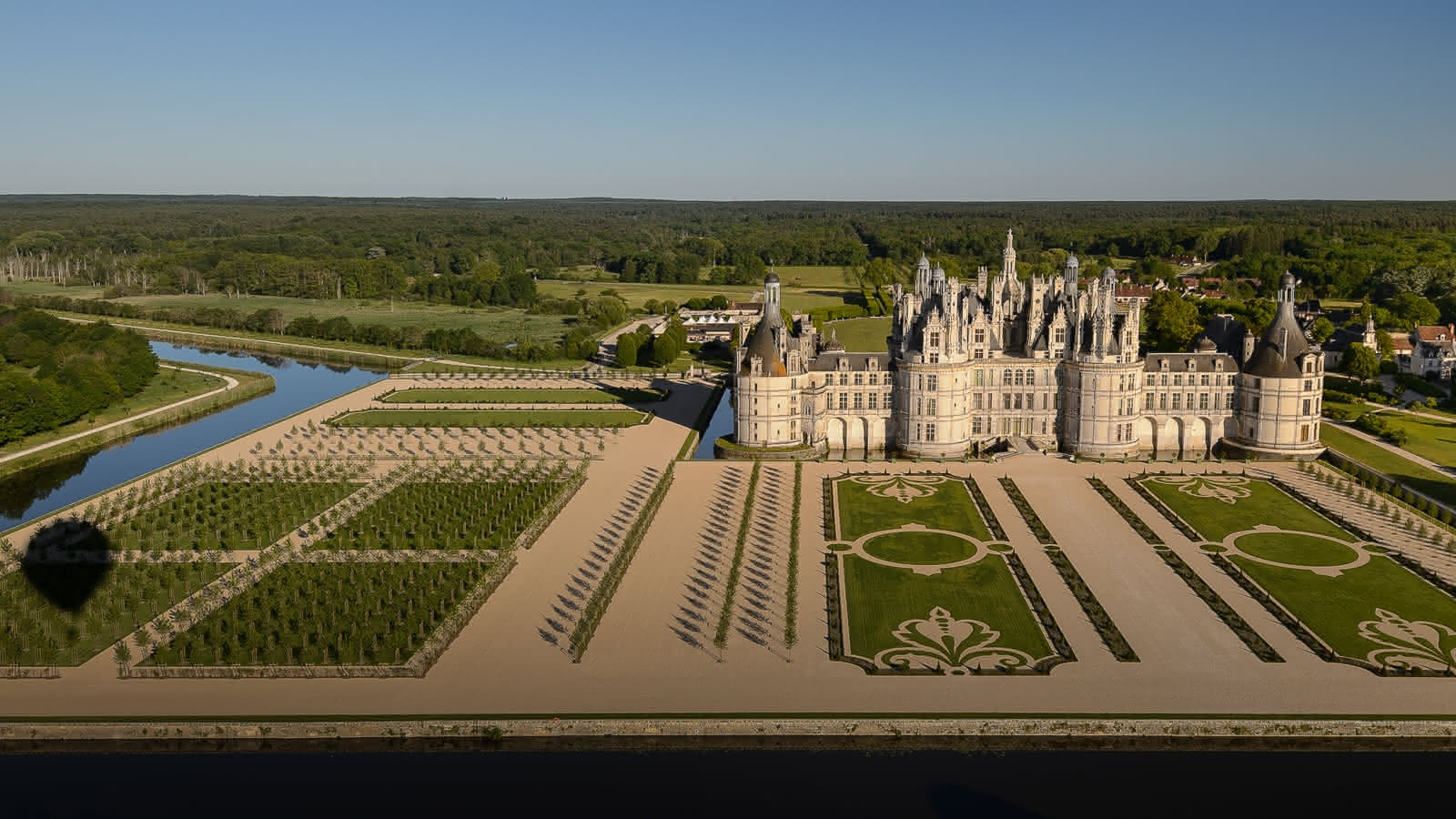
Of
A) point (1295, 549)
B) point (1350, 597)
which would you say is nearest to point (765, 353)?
point (1295, 549)

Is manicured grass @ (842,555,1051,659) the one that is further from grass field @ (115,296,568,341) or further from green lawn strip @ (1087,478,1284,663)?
grass field @ (115,296,568,341)

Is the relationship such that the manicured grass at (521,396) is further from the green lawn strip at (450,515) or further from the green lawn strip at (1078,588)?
the green lawn strip at (1078,588)

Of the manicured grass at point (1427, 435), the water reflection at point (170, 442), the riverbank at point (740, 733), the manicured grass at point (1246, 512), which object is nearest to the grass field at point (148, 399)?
the water reflection at point (170, 442)

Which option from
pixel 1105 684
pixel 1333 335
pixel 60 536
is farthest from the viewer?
pixel 1333 335

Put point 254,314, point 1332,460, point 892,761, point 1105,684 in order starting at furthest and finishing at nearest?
point 254,314 → point 1332,460 → point 1105,684 → point 892,761

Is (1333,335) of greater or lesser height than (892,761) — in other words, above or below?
above

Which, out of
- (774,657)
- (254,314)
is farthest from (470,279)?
(774,657)

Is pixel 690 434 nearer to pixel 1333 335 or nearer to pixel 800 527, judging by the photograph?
pixel 800 527
